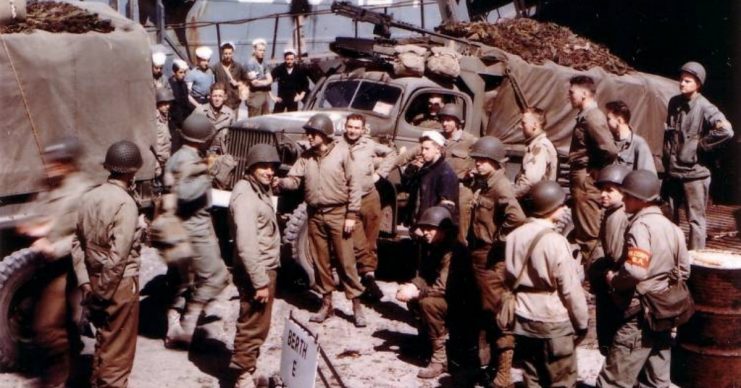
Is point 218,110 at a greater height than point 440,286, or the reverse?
point 218,110

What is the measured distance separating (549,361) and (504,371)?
0.88 meters

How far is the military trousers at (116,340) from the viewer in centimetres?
597

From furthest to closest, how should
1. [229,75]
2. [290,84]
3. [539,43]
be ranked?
[290,84], [229,75], [539,43]

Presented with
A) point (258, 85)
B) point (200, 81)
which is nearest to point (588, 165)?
point (258, 85)

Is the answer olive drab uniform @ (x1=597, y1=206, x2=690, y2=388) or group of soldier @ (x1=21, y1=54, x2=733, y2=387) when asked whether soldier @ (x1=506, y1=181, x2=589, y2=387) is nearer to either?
group of soldier @ (x1=21, y1=54, x2=733, y2=387)

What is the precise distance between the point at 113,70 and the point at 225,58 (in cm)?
538

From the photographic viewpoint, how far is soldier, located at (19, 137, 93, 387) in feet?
19.6

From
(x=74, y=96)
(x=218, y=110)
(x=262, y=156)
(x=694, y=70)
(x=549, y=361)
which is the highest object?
(x=694, y=70)

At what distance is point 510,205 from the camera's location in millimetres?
6719

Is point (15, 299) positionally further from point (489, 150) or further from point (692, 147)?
point (692, 147)

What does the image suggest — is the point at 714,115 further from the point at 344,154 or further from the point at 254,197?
the point at 254,197

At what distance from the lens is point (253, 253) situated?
616 centimetres

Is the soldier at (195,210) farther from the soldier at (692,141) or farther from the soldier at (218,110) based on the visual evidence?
the soldier at (692,141)

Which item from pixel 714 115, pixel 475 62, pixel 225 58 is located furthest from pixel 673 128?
pixel 225 58
